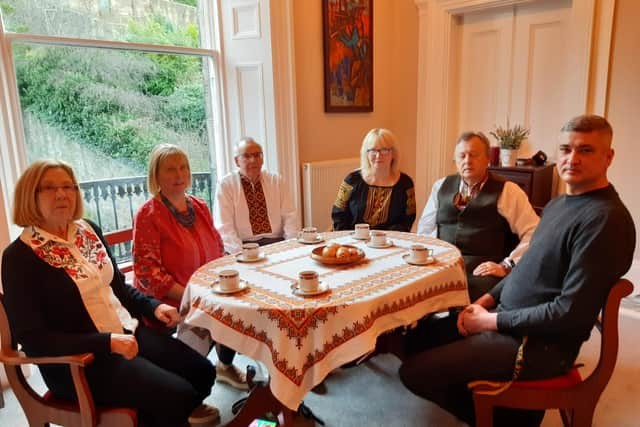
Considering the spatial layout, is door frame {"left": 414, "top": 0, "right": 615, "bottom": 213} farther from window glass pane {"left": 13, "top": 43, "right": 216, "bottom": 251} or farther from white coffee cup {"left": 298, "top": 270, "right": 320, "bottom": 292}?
white coffee cup {"left": 298, "top": 270, "right": 320, "bottom": 292}

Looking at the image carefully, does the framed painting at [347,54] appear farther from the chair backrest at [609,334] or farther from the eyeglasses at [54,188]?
the chair backrest at [609,334]

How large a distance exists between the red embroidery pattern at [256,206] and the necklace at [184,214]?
62 centimetres

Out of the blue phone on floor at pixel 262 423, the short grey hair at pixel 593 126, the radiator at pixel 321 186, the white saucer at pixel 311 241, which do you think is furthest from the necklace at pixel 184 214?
the radiator at pixel 321 186

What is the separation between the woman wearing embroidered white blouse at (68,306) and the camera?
126 cm

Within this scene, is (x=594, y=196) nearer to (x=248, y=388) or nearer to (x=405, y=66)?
(x=248, y=388)

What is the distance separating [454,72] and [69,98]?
3.01 meters

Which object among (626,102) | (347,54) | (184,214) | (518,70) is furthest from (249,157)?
(626,102)

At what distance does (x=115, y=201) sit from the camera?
293 centimetres

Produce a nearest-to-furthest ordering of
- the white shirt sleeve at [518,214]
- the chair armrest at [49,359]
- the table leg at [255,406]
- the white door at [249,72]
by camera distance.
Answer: the chair armrest at [49,359], the table leg at [255,406], the white shirt sleeve at [518,214], the white door at [249,72]

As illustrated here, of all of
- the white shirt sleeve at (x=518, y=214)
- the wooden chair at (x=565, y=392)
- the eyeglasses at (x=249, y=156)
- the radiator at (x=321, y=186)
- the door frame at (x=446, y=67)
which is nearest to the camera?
the wooden chair at (x=565, y=392)

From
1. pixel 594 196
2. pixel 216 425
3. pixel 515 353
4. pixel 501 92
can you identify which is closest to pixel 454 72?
pixel 501 92

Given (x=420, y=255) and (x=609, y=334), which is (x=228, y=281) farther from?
(x=609, y=334)

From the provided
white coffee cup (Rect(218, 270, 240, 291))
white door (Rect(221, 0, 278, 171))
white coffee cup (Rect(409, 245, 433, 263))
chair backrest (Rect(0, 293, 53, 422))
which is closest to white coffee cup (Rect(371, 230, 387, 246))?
white coffee cup (Rect(409, 245, 433, 263))

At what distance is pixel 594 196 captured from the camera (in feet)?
4.40
